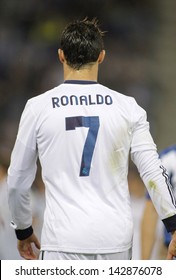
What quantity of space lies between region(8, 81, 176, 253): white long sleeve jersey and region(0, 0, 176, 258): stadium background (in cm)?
316

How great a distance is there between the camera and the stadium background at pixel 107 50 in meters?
6.64

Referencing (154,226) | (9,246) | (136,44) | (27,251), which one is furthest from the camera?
(136,44)

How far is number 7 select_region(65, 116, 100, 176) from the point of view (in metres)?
3.27

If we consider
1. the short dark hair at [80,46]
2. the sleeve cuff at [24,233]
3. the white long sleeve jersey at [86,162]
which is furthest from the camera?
the sleeve cuff at [24,233]

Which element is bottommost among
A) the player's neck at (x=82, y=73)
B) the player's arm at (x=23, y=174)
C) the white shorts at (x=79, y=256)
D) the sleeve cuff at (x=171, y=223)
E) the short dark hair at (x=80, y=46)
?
the white shorts at (x=79, y=256)

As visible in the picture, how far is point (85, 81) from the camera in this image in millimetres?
3398

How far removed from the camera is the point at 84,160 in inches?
129

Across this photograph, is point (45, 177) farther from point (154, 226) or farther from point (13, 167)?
point (154, 226)

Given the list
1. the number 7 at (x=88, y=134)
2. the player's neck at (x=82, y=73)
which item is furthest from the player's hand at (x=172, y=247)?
the player's neck at (x=82, y=73)

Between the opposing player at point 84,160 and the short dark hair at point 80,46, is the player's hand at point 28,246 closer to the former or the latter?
the opposing player at point 84,160

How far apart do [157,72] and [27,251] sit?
3383 mm

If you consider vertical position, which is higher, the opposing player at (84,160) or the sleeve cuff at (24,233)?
the opposing player at (84,160)

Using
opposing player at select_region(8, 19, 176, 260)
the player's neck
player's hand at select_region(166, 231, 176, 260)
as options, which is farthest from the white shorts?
the player's neck
